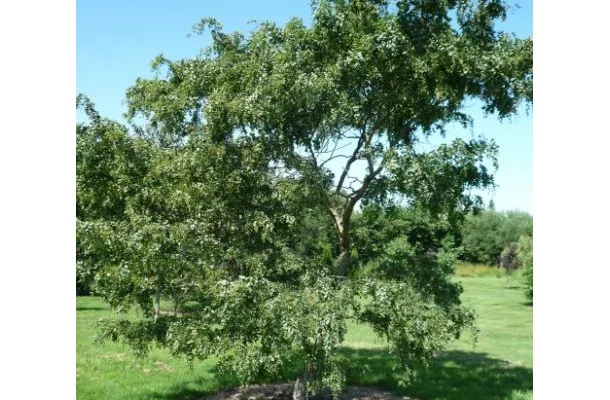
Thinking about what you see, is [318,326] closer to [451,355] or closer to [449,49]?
[449,49]

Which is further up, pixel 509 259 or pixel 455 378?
pixel 509 259

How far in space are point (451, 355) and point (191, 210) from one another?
615 centimetres

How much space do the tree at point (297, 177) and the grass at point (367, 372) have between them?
2.65ft

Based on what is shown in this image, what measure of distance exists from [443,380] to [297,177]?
158 inches

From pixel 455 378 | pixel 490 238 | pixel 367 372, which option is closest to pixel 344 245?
pixel 367 372

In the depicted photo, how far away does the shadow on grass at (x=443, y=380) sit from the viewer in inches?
272

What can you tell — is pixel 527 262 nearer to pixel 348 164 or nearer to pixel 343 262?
pixel 343 262

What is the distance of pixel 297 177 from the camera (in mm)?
5156

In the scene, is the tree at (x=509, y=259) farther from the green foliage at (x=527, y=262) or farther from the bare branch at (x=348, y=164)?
the bare branch at (x=348, y=164)

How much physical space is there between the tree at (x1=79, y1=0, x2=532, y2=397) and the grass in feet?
2.65

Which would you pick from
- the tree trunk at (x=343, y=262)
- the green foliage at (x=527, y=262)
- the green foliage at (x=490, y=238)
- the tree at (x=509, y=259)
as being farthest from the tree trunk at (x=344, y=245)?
the green foliage at (x=490, y=238)
